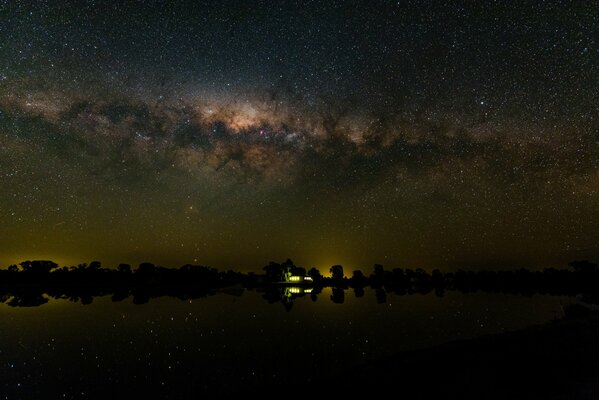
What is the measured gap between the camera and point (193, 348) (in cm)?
2269

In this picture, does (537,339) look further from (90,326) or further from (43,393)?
(90,326)

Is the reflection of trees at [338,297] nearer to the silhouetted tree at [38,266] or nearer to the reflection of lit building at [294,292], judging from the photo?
the reflection of lit building at [294,292]

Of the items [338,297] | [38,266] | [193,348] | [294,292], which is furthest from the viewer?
[38,266]

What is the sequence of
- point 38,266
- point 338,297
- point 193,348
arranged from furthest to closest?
1. point 38,266
2. point 338,297
3. point 193,348

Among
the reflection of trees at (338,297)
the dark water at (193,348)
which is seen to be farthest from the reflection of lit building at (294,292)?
the dark water at (193,348)

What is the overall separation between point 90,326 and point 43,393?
18059mm

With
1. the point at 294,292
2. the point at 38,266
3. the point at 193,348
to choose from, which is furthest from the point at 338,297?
the point at 38,266

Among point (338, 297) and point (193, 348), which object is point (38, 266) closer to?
point (338, 297)

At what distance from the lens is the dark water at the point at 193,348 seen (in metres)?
15.8

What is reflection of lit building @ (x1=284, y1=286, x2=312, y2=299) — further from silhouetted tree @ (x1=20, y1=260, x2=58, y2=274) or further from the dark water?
silhouetted tree @ (x1=20, y1=260, x2=58, y2=274)

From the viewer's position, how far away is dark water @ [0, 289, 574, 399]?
51.7 feet

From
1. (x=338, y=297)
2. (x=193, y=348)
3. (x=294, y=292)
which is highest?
(x=193, y=348)

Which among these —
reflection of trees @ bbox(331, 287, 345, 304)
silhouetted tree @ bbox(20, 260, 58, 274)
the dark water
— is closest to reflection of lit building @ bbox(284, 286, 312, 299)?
reflection of trees @ bbox(331, 287, 345, 304)

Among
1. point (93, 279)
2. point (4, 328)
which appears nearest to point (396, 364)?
point (4, 328)
